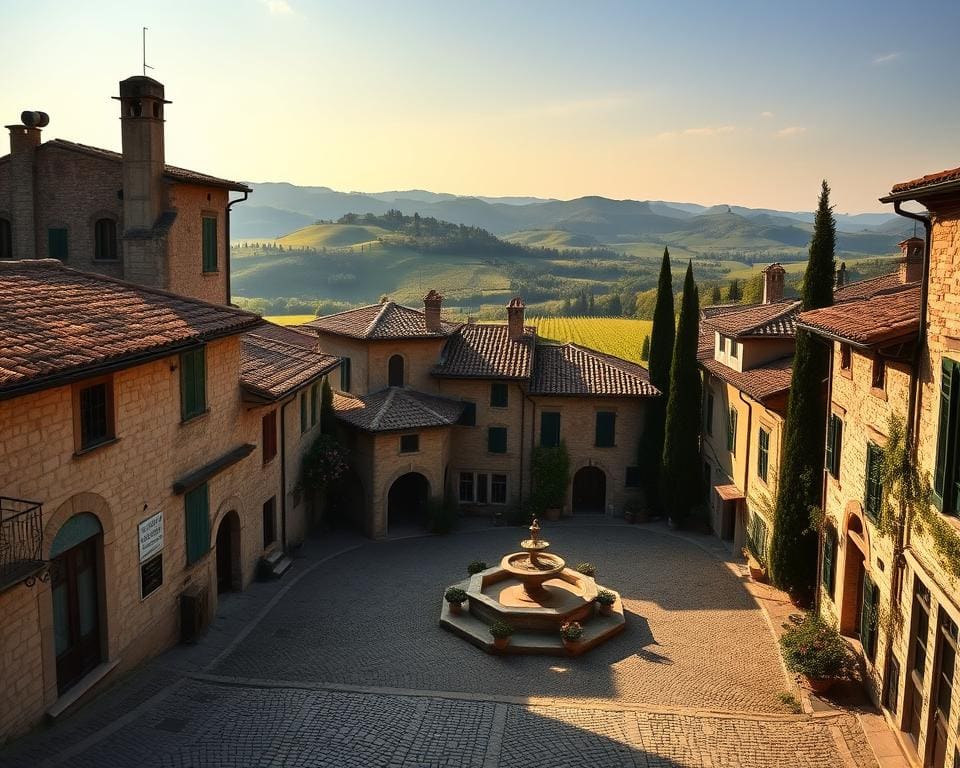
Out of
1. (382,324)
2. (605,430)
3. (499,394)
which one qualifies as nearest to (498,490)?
(499,394)

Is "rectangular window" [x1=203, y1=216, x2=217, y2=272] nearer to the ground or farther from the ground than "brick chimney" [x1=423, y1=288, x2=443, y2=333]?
farther from the ground

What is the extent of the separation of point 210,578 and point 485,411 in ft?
51.2

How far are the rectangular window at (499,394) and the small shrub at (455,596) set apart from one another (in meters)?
12.2

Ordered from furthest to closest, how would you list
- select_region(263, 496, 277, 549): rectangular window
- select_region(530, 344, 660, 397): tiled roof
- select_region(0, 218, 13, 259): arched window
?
select_region(530, 344, 660, 397): tiled roof → select_region(0, 218, 13, 259): arched window → select_region(263, 496, 277, 549): rectangular window

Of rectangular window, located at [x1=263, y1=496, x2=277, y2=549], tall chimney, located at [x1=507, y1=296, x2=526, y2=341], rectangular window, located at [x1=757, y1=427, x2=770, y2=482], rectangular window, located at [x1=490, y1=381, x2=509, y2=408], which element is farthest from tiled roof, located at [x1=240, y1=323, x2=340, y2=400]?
rectangular window, located at [x1=757, y1=427, x2=770, y2=482]

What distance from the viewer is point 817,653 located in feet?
54.1

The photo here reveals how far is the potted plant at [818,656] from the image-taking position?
53.8ft

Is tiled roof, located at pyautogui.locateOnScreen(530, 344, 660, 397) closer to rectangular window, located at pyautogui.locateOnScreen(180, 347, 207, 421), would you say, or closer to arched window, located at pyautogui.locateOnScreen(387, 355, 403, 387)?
arched window, located at pyautogui.locateOnScreen(387, 355, 403, 387)

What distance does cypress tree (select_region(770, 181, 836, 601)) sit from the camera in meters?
20.2

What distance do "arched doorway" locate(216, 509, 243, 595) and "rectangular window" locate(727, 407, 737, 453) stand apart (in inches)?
649

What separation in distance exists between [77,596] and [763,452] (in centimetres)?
1883

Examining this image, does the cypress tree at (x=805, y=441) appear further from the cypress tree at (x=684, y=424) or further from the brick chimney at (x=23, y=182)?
the brick chimney at (x=23, y=182)

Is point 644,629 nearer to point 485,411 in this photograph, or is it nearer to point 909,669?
point 909,669

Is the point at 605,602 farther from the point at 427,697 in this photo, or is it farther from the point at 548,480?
the point at 548,480
